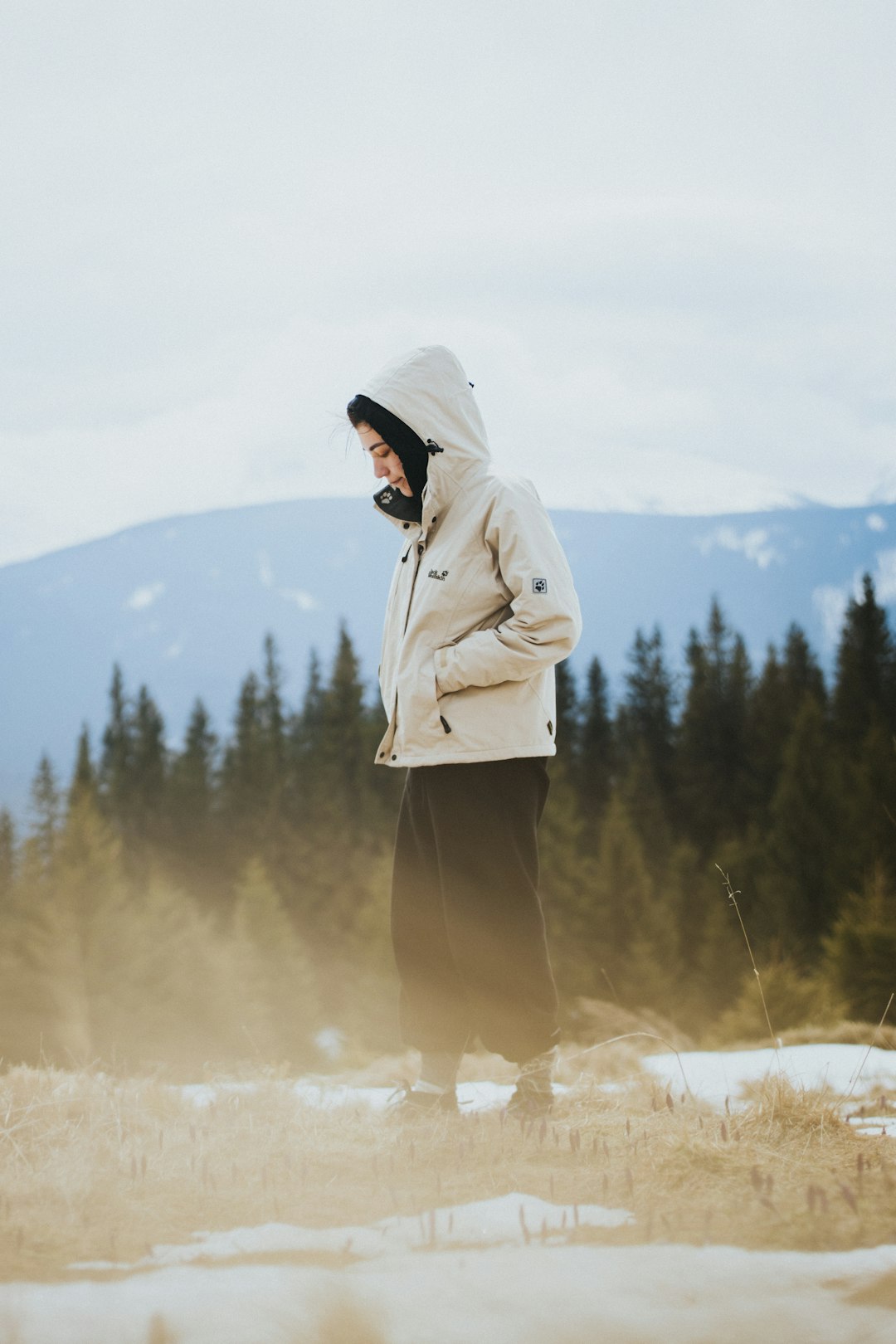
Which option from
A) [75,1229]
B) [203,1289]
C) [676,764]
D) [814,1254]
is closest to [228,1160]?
[75,1229]

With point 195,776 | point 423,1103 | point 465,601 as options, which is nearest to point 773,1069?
point 423,1103

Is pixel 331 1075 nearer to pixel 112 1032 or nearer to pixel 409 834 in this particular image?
pixel 409 834

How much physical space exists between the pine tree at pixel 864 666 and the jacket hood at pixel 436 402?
119 feet

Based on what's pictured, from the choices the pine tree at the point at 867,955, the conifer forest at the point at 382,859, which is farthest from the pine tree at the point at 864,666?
the pine tree at the point at 867,955

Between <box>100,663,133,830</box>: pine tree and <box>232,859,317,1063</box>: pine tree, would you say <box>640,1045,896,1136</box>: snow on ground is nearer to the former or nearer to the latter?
<box>232,859,317,1063</box>: pine tree

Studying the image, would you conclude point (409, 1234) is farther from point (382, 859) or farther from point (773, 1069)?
point (382, 859)

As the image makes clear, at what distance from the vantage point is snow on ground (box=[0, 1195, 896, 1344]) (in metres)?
1.47

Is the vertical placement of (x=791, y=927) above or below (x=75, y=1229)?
below

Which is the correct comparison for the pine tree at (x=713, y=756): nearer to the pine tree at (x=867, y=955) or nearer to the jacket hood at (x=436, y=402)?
the pine tree at (x=867, y=955)

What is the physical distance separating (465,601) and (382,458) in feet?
1.57

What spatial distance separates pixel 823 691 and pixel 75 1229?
44.8 metres

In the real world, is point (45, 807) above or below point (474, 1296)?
above

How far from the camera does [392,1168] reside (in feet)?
7.52

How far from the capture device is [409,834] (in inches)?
118
